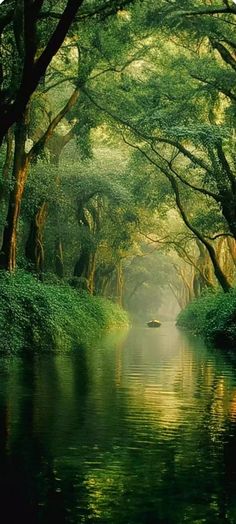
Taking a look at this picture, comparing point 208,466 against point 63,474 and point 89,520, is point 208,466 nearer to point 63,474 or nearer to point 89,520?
point 63,474

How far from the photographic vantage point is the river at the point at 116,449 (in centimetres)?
552

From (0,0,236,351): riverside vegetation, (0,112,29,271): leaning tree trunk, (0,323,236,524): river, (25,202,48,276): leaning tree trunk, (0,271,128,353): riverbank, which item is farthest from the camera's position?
(25,202,48,276): leaning tree trunk

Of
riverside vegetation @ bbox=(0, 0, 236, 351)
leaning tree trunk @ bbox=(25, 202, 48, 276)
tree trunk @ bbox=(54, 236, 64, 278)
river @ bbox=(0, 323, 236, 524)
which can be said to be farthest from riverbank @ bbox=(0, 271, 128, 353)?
tree trunk @ bbox=(54, 236, 64, 278)

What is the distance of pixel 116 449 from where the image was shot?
7773 mm

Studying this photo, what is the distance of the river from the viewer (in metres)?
5.52

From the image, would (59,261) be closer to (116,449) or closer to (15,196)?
(15,196)

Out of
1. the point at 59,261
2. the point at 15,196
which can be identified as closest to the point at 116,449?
the point at 15,196

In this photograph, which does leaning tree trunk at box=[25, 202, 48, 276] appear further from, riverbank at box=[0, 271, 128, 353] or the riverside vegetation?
riverbank at box=[0, 271, 128, 353]

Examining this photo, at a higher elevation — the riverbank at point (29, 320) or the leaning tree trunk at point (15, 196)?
the leaning tree trunk at point (15, 196)

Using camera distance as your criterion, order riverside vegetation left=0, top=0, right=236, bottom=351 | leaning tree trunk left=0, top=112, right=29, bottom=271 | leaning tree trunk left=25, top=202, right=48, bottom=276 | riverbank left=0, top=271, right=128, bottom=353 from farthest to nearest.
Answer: leaning tree trunk left=25, top=202, right=48, bottom=276 → leaning tree trunk left=0, top=112, right=29, bottom=271 → riverbank left=0, top=271, right=128, bottom=353 → riverside vegetation left=0, top=0, right=236, bottom=351

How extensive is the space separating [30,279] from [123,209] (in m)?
23.0

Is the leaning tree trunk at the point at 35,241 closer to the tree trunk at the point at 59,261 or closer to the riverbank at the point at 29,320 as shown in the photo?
the riverbank at the point at 29,320

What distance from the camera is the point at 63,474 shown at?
257 inches

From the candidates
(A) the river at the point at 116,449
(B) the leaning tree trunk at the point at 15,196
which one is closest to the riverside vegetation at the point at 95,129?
(B) the leaning tree trunk at the point at 15,196
